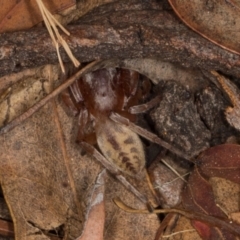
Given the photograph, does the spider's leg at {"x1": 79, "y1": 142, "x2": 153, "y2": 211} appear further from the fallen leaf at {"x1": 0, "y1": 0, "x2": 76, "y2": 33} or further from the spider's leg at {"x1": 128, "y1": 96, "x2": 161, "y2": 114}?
the fallen leaf at {"x1": 0, "y1": 0, "x2": 76, "y2": 33}

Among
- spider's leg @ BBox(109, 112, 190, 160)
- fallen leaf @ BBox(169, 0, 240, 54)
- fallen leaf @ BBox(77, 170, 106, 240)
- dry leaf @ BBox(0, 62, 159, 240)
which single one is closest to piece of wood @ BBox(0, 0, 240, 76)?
fallen leaf @ BBox(169, 0, 240, 54)

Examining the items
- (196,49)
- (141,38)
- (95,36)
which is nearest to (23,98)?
(95,36)

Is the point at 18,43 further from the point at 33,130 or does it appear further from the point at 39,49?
the point at 33,130

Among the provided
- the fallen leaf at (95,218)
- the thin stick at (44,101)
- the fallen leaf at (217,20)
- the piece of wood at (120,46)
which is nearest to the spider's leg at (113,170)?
the fallen leaf at (95,218)

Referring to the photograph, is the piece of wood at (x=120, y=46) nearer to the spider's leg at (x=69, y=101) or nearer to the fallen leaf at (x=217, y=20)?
the fallen leaf at (x=217, y=20)

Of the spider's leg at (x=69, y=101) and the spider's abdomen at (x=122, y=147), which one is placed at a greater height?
the spider's leg at (x=69, y=101)
